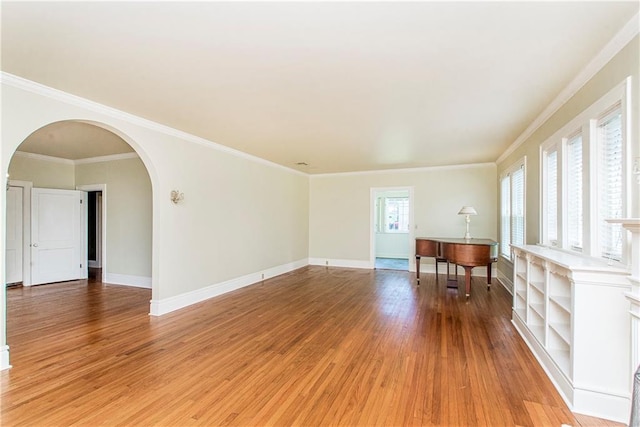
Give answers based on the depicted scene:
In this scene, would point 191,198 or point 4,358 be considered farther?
point 191,198

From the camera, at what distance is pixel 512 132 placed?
4391 mm

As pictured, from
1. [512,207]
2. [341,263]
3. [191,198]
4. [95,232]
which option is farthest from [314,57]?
[95,232]

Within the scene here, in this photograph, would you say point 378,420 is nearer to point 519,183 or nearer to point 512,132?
point 512,132

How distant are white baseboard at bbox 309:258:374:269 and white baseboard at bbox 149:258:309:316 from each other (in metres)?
1.24

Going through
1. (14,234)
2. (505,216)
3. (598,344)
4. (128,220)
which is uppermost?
(505,216)

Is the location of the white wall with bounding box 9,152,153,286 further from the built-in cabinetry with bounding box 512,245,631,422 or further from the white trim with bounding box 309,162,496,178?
the built-in cabinetry with bounding box 512,245,631,422

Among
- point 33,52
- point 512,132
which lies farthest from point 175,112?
point 512,132

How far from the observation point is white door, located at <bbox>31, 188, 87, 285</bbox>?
590 centimetres

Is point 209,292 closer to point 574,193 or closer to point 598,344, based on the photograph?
point 598,344

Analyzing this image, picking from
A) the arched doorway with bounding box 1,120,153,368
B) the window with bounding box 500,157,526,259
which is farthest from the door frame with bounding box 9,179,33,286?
the window with bounding box 500,157,526,259

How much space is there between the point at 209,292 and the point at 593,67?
532 cm

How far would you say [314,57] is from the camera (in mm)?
2314

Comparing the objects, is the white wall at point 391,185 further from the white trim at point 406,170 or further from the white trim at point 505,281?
the white trim at point 505,281

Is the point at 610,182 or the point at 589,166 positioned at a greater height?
the point at 589,166
